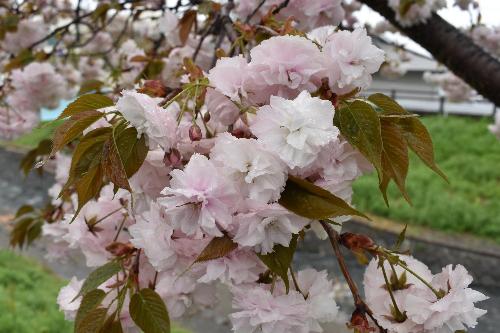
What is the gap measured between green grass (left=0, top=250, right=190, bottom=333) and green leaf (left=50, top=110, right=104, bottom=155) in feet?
6.82

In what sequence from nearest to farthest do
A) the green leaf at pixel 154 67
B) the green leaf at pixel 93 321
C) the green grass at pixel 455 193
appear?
the green leaf at pixel 93 321 → the green leaf at pixel 154 67 → the green grass at pixel 455 193

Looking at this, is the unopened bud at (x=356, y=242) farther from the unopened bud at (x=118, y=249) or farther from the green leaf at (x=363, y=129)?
the unopened bud at (x=118, y=249)

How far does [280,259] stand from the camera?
0.57m

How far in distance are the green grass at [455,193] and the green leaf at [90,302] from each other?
390 cm

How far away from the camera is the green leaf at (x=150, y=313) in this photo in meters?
0.68

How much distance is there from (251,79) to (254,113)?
4 cm

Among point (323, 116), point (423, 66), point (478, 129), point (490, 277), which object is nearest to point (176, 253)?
point (323, 116)

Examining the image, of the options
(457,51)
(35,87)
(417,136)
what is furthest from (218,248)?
(35,87)

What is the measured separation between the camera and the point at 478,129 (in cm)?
689

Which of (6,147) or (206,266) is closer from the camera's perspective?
(206,266)

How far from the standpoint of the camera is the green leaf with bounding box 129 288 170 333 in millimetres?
678

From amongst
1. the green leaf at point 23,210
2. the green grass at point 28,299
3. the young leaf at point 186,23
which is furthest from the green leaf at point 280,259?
the green grass at point 28,299

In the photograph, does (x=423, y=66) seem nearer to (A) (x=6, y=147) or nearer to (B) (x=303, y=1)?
(A) (x=6, y=147)

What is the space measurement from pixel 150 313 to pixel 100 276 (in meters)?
0.10
